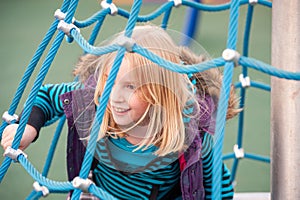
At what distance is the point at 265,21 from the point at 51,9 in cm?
113

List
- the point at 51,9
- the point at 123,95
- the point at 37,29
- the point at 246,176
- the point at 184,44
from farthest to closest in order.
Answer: the point at 51,9 → the point at 37,29 → the point at 246,176 → the point at 184,44 → the point at 123,95

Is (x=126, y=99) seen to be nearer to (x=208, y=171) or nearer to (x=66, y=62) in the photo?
(x=208, y=171)

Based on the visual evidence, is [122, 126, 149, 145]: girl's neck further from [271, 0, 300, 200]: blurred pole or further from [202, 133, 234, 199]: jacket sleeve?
[271, 0, 300, 200]: blurred pole

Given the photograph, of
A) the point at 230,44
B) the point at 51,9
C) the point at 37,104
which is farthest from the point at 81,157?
the point at 51,9

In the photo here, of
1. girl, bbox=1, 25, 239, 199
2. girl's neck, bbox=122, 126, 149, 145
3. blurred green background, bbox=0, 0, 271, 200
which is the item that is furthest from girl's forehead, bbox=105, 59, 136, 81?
blurred green background, bbox=0, 0, 271, 200

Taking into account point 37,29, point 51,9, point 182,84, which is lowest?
point 182,84

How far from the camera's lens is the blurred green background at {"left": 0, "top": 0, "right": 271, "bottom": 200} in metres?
1.84

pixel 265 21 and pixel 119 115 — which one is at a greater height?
pixel 265 21

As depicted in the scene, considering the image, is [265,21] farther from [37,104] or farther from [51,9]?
[37,104]

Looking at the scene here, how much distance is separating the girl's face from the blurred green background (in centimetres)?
88

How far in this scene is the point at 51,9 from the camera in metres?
3.16

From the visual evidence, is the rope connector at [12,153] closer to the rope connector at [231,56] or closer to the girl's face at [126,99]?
the girl's face at [126,99]

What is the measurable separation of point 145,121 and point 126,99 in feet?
0.21

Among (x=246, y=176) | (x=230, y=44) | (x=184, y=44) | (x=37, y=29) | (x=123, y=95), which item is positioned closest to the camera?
(x=230, y=44)
